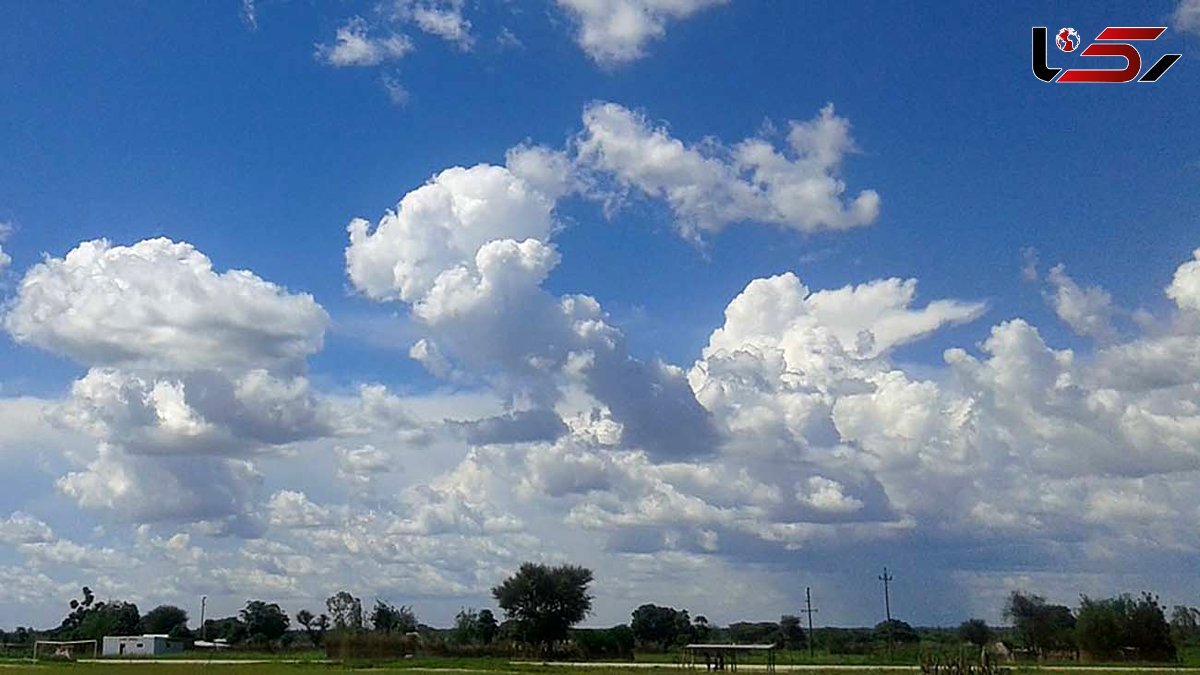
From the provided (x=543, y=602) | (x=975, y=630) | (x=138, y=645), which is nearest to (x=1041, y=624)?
(x=975, y=630)

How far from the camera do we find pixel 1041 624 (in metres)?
112

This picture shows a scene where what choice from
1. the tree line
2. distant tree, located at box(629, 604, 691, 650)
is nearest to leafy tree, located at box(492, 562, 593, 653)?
the tree line

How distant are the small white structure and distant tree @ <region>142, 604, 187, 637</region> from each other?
30.9 m

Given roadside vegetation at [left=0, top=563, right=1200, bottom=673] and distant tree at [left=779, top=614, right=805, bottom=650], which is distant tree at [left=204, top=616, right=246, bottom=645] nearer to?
roadside vegetation at [left=0, top=563, right=1200, bottom=673]

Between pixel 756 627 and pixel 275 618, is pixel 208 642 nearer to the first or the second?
pixel 275 618

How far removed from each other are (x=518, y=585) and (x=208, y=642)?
63724mm

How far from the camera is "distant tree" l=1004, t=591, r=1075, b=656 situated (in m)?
106

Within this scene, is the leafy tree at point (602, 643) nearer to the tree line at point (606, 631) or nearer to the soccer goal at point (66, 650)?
the tree line at point (606, 631)

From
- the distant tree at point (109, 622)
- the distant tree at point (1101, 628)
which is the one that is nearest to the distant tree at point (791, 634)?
the distant tree at point (1101, 628)

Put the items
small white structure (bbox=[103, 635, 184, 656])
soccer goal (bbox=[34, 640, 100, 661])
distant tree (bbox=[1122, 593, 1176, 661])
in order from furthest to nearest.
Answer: small white structure (bbox=[103, 635, 184, 656])
soccer goal (bbox=[34, 640, 100, 661])
distant tree (bbox=[1122, 593, 1176, 661])

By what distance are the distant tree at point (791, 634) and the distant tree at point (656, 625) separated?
13.1 m

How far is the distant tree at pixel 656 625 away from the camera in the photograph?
6250 inches

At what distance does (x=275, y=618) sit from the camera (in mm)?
168375

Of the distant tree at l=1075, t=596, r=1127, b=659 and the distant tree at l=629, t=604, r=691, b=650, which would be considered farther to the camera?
the distant tree at l=629, t=604, r=691, b=650
